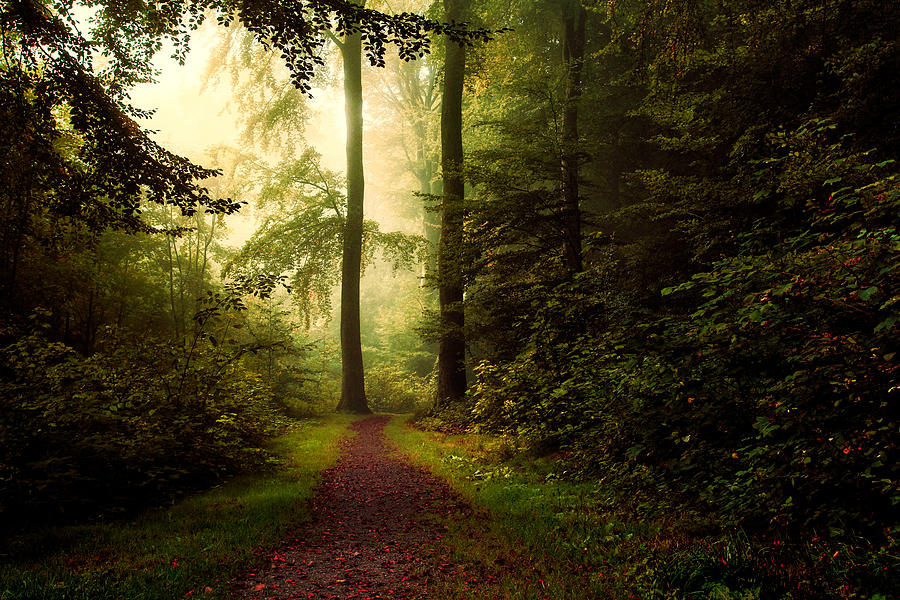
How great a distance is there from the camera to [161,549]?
13.7 feet

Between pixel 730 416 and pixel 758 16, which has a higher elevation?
pixel 758 16

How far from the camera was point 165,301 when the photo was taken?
1458cm

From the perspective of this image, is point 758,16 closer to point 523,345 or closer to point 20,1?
point 523,345

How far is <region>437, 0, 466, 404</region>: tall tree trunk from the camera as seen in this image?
11279 millimetres

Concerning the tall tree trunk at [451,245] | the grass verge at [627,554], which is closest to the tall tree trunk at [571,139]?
the tall tree trunk at [451,245]

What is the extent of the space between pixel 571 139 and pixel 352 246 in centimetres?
1059

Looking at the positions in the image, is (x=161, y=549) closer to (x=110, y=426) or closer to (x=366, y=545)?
(x=366, y=545)

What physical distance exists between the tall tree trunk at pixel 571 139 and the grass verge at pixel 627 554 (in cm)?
597

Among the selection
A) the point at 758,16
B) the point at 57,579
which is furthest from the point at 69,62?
the point at 758,16

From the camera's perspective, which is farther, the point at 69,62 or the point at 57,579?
the point at 69,62

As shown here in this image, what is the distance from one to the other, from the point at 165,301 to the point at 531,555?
48.1ft

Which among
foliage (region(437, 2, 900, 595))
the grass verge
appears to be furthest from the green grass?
foliage (region(437, 2, 900, 595))

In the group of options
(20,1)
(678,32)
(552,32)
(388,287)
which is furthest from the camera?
(388,287)

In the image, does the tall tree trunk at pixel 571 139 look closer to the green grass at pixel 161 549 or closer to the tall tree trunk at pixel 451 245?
the tall tree trunk at pixel 451 245
